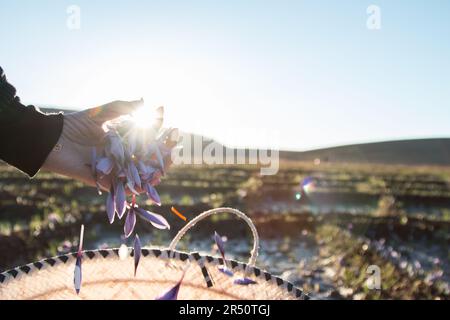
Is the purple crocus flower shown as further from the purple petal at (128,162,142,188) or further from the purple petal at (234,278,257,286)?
the purple petal at (234,278,257,286)

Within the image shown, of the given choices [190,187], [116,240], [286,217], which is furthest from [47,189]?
[286,217]

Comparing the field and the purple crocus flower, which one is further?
the field

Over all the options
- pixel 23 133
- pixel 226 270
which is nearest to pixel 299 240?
pixel 226 270

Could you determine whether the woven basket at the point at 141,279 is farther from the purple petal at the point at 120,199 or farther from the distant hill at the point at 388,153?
the distant hill at the point at 388,153

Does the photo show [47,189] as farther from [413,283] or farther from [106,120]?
[106,120]

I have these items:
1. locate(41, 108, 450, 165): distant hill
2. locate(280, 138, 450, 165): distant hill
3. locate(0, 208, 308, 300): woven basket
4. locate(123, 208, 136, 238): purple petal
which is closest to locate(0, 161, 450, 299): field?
locate(0, 208, 308, 300): woven basket

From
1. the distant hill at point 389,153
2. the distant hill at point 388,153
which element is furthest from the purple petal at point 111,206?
the distant hill at point 389,153
